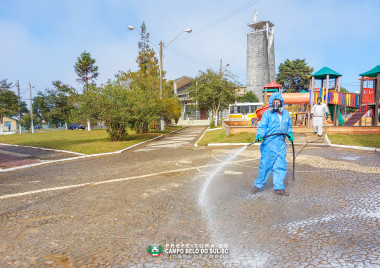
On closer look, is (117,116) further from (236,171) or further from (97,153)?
(236,171)

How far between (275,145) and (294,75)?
5708cm

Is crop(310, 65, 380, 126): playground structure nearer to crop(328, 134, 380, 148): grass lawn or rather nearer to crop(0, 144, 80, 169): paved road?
crop(328, 134, 380, 148): grass lawn

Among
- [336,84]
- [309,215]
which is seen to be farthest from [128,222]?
[336,84]

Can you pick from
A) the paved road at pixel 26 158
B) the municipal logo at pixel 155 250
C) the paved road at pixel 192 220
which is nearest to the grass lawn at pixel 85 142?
the paved road at pixel 26 158

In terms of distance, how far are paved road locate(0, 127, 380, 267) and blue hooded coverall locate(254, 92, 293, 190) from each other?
0.33 metres

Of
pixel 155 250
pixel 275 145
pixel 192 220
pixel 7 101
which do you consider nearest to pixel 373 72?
pixel 275 145

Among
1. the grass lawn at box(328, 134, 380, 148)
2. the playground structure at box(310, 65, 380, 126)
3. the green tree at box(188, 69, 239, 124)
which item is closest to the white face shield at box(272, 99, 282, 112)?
the grass lawn at box(328, 134, 380, 148)

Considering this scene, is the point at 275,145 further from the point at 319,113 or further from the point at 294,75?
the point at 294,75

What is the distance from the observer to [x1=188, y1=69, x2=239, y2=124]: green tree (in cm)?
Result: 2925

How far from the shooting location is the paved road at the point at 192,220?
2713 millimetres

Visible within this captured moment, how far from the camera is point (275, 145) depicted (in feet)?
15.4

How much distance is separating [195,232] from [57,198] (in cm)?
306

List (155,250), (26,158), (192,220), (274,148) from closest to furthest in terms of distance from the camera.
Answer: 1. (155,250)
2. (192,220)
3. (274,148)
4. (26,158)

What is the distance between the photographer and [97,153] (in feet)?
37.2
